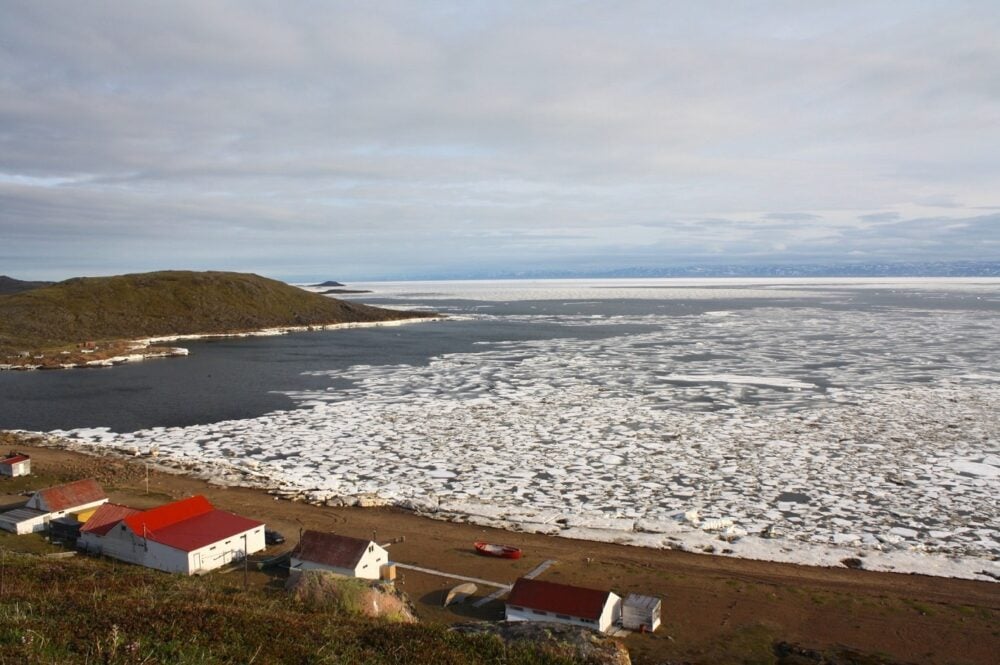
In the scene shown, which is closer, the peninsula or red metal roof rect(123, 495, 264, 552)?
red metal roof rect(123, 495, 264, 552)

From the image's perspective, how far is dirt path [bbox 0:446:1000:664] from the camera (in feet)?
40.4

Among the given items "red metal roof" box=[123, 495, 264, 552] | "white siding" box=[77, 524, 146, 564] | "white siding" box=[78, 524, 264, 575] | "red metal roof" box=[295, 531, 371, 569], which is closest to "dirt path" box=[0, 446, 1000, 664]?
"red metal roof" box=[295, 531, 371, 569]

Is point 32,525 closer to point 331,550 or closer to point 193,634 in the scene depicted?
point 331,550

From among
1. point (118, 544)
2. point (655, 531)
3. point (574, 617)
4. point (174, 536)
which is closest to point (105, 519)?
point (118, 544)

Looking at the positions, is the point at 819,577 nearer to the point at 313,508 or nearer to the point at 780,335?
the point at 313,508

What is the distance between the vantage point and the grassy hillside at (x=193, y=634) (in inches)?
239

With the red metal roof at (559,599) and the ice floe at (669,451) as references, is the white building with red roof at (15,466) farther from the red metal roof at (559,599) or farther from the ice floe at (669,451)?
the red metal roof at (559,599)

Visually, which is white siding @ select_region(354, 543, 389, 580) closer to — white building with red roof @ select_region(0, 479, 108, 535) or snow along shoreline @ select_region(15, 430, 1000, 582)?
snow along shoreline @ select_region(15, 430, 1000, 582)

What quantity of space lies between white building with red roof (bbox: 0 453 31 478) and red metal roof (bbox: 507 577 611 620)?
17486mm

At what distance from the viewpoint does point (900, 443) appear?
23.4 m

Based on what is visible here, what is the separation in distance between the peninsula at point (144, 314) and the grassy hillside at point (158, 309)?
81mm

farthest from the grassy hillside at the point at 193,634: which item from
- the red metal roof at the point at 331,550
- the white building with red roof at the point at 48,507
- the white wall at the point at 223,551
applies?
the white building with red roof at the point at 48,507

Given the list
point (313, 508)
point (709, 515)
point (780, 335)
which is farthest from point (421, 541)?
point (780, 335)

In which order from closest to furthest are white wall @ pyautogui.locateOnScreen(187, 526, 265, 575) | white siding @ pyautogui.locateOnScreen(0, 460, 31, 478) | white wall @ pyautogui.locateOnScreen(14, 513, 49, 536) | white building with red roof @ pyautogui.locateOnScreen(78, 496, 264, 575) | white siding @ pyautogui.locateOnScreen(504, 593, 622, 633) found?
1. white siding @ pyautogui.locateOnScreen(504, 593, 622, 633)
2. white wall @ pyautogui.locateOnScreen(187, 526, 265, 575)
3. white building with red roof @ pyautogui.locateOnScreen(78, 496, 264, 575)
4. white wall @ pyautogui.locateOnScreen(14, 513, 49, 536)
5. white siding @ pyautogui.locateOnScreen(0, 460, 31, 478)
